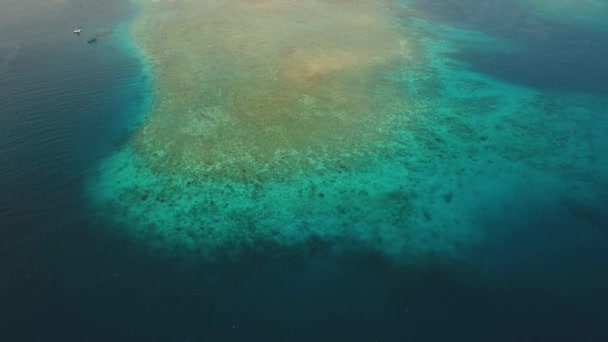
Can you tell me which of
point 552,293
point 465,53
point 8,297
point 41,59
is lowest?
point 8,297

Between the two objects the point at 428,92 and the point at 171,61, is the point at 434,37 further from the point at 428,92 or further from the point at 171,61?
the point at 171,61

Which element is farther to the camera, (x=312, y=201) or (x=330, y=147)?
(x=330, y=147)

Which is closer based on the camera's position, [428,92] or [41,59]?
[428,92]

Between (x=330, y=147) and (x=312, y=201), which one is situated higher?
(x=330, y=147)

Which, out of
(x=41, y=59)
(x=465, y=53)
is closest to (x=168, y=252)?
(x=41, y=59)

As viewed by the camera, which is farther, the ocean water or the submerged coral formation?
the submerged coral formation

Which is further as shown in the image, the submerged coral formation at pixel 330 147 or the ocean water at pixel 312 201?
the submerged coral formation at pixel 330 147

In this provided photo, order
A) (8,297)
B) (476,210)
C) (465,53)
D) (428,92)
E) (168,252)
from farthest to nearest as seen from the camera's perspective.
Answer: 1. (465,53)
2. (428,92)
3. (476,210)
4. (168,252)
5. (8,297)

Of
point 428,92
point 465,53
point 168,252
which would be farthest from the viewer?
point 465,53
